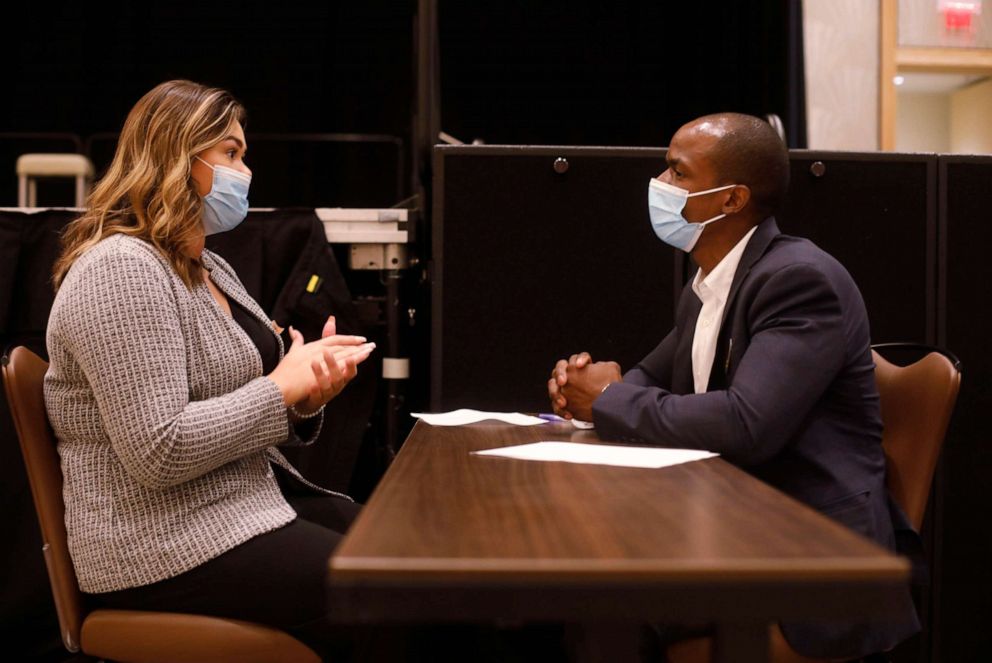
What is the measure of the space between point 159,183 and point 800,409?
1118 millimetres

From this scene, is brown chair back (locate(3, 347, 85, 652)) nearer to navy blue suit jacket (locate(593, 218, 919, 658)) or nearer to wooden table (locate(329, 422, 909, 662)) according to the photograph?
wooden table (locate(329, 422, 909, 662))

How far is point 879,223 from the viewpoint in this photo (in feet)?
7.91

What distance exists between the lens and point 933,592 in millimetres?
2379

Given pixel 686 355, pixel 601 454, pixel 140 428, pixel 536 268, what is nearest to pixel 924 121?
pixel 536 268

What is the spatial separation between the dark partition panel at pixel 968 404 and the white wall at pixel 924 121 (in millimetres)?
4689

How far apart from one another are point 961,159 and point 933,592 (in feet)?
3.54

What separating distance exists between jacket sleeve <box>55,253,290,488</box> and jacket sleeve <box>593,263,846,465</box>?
0.60 meters

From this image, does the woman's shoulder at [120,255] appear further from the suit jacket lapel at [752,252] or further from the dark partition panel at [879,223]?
the dark partition panel at [879,223]

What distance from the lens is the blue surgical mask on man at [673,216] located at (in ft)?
6.23

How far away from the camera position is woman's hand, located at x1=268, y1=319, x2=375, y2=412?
154 centimetres

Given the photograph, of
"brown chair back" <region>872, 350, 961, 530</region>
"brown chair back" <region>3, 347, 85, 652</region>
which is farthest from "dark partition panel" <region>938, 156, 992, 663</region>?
"brown chair back" <region>3, 347, 85, 652</region>

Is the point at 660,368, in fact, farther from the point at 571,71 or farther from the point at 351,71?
the point at 351,71

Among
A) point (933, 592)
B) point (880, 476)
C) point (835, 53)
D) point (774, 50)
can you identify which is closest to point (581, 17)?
point (774, 50)

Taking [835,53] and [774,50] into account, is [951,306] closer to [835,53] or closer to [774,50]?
[835,53]
